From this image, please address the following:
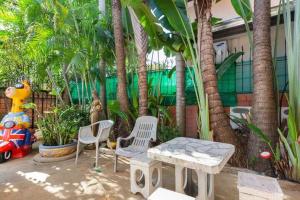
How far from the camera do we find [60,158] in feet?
14.3

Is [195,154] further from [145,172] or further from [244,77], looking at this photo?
[244,77]

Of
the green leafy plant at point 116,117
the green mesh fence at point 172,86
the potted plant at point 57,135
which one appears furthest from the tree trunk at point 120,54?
the potted plant at point 57,135

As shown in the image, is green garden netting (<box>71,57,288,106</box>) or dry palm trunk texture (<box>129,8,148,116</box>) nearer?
green garden netting (<box>71,57,288,106</box>)

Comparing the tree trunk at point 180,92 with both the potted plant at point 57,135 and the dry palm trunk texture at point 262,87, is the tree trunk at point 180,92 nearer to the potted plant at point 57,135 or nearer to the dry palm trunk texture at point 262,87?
the dry palm trunk texture at point 262,87

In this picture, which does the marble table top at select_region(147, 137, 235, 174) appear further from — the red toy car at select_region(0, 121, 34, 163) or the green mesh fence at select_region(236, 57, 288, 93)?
the red toy car at select_region(0, 121, 34, 163)

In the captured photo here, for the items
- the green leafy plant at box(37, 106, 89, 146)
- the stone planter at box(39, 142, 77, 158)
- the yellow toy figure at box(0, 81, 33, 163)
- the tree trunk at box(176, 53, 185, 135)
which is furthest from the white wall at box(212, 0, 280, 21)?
the yellow toy figure at box(0, 81, 33, 163)

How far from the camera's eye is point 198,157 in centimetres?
204

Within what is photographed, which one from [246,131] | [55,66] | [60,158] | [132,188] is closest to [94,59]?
[55,66]

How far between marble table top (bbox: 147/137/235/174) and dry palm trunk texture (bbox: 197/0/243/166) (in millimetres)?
852

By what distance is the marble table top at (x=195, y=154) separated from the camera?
188 centimetres

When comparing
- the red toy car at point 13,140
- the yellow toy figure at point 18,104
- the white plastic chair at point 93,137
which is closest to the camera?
the white plastic chair at point 93,137

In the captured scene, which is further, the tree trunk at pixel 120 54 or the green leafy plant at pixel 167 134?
the tree trunk at pixel 120 54

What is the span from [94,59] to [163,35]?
2.14m

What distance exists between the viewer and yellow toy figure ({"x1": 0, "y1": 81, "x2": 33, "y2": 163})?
4500 millimetres
